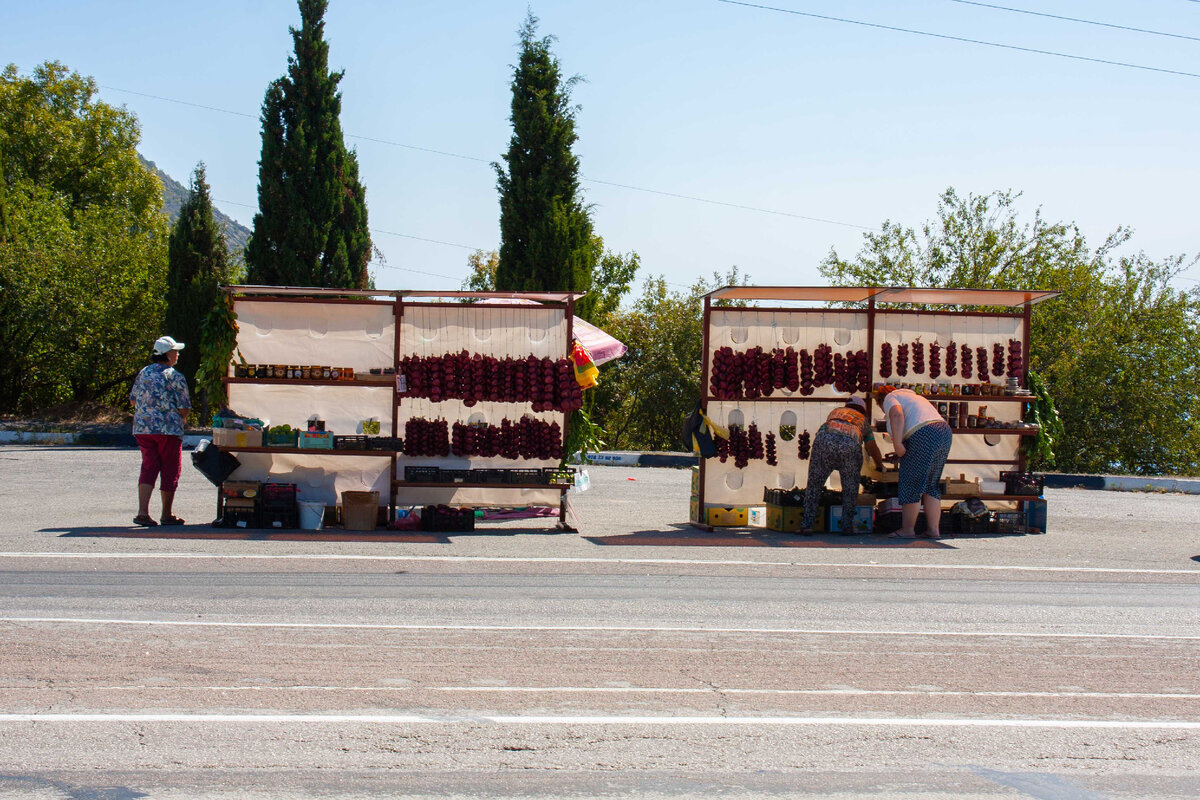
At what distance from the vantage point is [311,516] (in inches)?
497

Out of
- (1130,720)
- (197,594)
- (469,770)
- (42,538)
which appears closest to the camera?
(469,770)

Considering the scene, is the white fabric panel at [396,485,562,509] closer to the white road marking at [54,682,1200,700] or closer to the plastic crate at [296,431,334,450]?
the plastic crate at [296,431,334,450]

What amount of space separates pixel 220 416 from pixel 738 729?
931 centimetres

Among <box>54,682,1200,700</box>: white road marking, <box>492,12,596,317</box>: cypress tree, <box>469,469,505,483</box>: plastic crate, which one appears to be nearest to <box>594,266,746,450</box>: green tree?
<box>492,12,596,317</box>: cypress tree

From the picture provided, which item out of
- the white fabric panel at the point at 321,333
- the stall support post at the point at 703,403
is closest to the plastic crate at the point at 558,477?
the stall support post at the point at 703,403

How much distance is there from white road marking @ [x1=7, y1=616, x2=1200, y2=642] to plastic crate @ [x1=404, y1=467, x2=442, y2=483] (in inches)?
214

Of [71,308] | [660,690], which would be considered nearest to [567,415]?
[660,690]

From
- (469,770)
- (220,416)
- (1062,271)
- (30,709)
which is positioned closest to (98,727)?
(30,709)

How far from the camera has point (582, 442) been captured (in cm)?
1364

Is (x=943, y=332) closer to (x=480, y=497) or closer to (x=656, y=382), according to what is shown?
(x=480, y=497)

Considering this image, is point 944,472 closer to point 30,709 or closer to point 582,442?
point 582,442

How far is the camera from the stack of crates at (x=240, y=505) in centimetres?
1249

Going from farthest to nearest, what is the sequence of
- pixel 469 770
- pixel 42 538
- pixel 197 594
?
pixel 42 538 → pixel 197 594 → pixel 469 770

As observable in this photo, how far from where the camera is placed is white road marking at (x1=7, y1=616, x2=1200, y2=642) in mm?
7430
